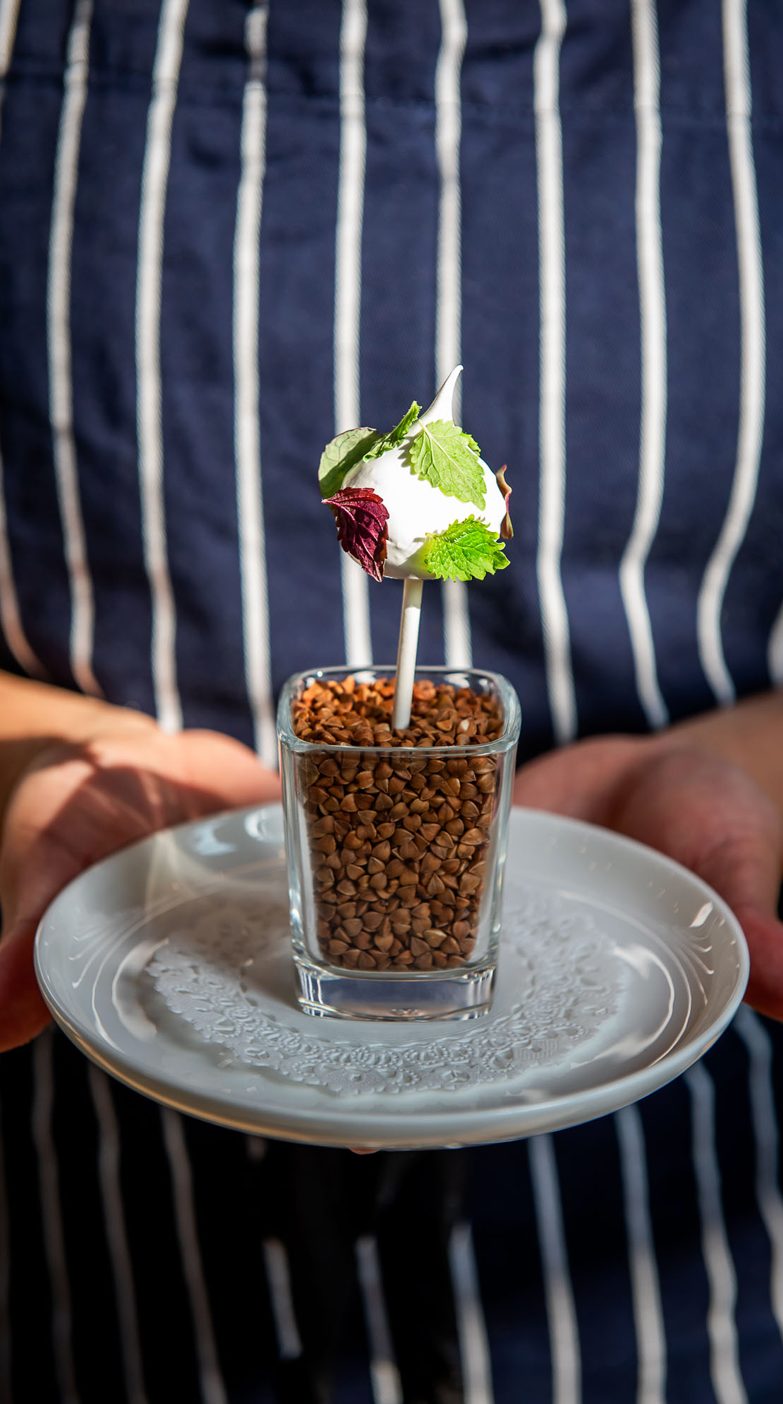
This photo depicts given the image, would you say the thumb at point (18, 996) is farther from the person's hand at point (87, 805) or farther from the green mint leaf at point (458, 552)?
the green mint leaf at point (458, 552)

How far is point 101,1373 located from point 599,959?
258mm

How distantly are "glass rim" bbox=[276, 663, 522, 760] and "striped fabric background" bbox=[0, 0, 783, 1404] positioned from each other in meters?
0.19

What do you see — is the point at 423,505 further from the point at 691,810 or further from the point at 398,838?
the point at 691,810

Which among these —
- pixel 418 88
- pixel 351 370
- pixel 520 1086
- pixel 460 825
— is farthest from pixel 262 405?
pixel 520 1086

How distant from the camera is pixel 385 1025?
506mm

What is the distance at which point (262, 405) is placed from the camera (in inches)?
28.7

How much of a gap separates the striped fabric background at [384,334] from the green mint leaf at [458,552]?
0.28 m

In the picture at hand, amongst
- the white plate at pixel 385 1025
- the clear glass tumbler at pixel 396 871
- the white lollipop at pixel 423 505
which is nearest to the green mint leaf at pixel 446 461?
the white lollipop at pixel 423 505

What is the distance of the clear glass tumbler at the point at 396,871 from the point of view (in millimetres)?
489

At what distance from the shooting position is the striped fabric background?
0.71 metres

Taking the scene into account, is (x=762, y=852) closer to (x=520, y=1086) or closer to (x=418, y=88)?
(x=520, y=1086)

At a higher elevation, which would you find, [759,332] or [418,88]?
[418,88]

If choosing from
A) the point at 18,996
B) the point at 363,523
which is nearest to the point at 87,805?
the point at 18,996

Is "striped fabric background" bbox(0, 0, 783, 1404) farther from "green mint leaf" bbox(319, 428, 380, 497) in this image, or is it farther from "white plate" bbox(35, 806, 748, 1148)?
"green mint leaf" bbox(319, 428, 380, 497)
